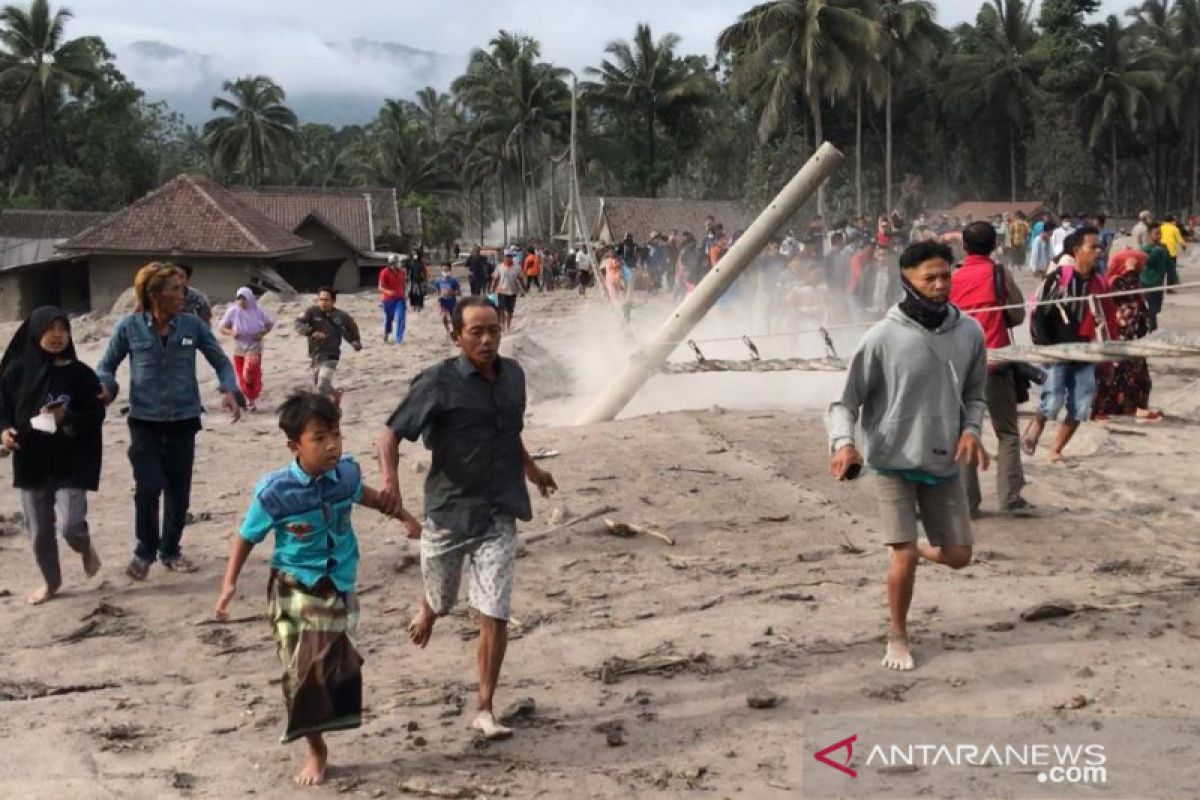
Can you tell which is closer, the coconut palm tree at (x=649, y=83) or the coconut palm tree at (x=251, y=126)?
the coconut palm tree at (x=649, y=83)

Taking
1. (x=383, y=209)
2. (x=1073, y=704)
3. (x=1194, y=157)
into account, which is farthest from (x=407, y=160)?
(x=1073, y=704)

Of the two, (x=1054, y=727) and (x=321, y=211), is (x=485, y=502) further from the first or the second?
(x=321, y=211)

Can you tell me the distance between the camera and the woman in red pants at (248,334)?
1425cm

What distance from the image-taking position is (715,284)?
39.2 feet

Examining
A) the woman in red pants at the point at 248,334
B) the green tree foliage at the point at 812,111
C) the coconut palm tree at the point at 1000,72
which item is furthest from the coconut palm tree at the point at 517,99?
the woman in red pants at the point at 248,334

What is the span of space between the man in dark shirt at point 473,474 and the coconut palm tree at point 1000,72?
53.6 meters

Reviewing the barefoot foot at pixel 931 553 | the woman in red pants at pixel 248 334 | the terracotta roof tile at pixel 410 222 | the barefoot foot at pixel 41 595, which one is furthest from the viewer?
the terracotta roof tile at pixel 410 222

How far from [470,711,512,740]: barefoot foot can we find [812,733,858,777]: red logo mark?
3.71 ft

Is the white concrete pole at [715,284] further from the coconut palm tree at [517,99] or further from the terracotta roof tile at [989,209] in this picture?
the coconut palm tree at [517,99]

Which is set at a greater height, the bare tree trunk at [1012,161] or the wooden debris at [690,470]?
the bare tree trunk at [1012,161]

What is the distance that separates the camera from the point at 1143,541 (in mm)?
7312

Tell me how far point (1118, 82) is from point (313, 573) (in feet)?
178

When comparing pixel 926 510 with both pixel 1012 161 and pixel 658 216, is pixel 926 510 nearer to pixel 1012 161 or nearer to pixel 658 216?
pixel 658 216

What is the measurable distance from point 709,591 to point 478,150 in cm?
6693
